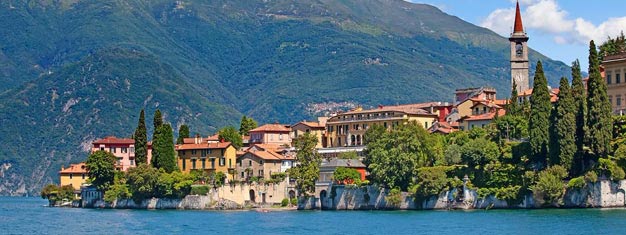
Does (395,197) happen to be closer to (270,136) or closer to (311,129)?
(270,136)

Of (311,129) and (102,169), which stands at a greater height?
(311,129)

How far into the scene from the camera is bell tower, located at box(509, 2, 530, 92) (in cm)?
15800

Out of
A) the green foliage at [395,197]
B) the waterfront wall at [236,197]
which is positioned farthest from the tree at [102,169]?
the green foliage at [395,197]

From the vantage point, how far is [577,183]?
307 ft

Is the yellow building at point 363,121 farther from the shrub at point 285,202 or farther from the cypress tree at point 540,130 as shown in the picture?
the cypress tree at point 540,130

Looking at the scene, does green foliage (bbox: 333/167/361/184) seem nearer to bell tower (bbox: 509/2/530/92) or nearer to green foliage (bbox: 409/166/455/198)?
green foliage (bbox: 409/166/455/198)

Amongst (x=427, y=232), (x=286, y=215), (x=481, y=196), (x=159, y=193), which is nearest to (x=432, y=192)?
(x=481, y=196)

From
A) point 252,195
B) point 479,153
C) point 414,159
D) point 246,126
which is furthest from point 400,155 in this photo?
point 246,126

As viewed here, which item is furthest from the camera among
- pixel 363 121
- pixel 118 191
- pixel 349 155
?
pixel 363 121

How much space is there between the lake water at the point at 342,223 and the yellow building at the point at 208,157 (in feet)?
48.6

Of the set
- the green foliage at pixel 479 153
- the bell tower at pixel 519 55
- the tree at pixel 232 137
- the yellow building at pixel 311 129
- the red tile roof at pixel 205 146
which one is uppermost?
the bell tower at pixel 519 55

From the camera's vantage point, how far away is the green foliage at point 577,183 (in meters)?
93.3

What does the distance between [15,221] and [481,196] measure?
4003 cm

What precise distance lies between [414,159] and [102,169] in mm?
40662
